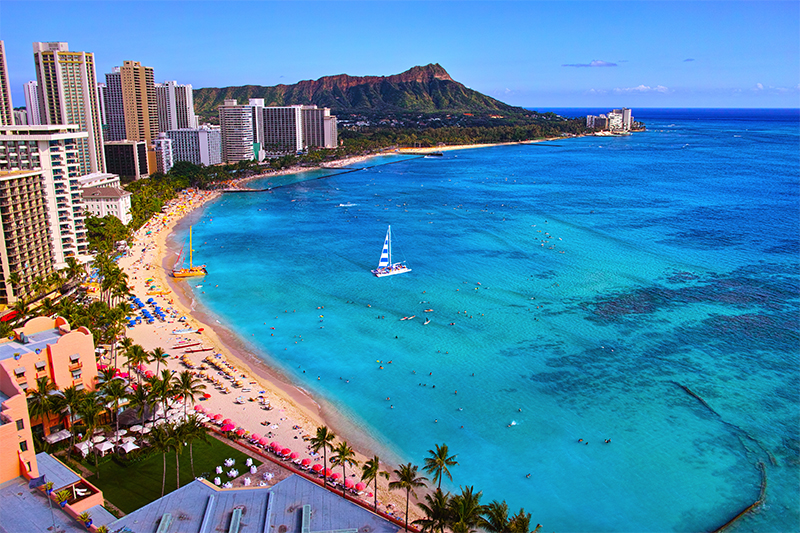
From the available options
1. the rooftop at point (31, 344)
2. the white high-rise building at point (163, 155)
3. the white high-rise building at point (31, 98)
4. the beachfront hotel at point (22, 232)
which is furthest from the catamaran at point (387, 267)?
the white high-rise building at point (31, 98)

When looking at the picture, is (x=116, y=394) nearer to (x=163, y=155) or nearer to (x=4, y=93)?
(x=4, y=93)

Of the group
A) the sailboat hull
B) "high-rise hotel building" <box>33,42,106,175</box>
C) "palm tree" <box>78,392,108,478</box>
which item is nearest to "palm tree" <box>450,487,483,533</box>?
"palm tree" <box>78,392,108,478</box>

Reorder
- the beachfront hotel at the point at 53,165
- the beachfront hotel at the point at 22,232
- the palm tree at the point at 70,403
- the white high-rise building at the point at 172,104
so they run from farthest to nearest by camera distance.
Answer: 1. the white high-rise building at the point at 172,104
2. the beachfront hotel at the point at 53,165
3. the beachfront hotel at the point at 22,232
4. the palm tree at the point at 70,403

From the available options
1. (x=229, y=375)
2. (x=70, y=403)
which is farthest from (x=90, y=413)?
(x=229, y=375)

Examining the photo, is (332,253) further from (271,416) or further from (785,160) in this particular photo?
(785,160)

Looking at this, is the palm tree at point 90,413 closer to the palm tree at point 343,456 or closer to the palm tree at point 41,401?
the palm tree at point 41,401

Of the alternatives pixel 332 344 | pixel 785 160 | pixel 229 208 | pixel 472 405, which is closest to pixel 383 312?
pixel 332 344
